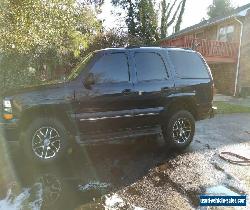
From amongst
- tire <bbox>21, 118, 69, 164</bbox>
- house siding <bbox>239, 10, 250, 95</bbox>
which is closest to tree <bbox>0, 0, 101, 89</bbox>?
tire <bbox>21, 118, 69, 164</bbox>

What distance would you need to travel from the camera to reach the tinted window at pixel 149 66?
6.84 meters

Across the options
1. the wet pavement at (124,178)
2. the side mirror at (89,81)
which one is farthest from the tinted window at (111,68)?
the wet pavement at (124,178)

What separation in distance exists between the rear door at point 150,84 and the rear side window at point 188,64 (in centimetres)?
31

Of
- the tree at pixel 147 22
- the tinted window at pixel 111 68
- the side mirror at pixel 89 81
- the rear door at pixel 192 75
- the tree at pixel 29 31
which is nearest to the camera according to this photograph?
the side mirror at pixel 89 81

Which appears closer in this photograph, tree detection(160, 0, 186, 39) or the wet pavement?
the wet pavement

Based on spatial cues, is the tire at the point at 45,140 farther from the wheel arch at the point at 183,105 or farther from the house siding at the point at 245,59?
the house siding at the point at 245,59

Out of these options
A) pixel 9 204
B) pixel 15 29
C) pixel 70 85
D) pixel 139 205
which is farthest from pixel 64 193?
pixel 15 29

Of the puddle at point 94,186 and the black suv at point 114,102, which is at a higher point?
the black suv at point 114,102

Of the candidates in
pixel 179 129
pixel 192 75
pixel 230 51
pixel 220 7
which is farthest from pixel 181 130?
pixel 220 7

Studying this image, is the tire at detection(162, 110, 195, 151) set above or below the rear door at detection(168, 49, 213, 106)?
below

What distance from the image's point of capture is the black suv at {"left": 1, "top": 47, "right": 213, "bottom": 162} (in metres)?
6.03

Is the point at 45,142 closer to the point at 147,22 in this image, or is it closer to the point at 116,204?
the point at 116,204

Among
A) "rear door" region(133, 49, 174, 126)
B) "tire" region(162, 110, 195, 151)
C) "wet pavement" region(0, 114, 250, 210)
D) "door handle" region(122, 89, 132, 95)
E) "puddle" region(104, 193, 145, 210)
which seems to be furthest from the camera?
"tire" region(162, 110, 195, 151)

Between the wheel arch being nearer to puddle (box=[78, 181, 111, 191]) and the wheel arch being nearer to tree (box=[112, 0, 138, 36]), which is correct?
puddle (box=[78, 181, 111, 191])
